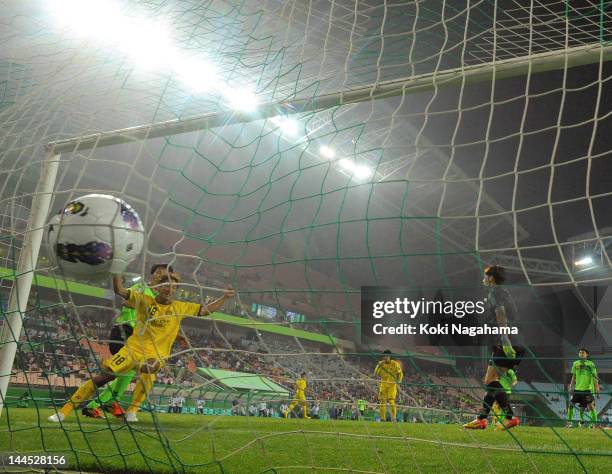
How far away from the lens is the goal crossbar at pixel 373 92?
9.36ft

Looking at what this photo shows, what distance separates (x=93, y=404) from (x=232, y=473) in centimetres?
277

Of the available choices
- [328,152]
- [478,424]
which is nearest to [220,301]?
[478,424]

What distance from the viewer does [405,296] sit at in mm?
18938

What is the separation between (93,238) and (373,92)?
182 cm

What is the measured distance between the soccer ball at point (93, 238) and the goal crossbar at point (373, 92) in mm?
456

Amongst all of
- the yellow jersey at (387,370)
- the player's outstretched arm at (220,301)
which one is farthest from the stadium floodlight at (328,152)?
the yellow jersey at (387,370)

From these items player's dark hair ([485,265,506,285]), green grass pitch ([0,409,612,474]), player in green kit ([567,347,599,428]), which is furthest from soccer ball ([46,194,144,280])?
player in green kit ([567,347,599,428])

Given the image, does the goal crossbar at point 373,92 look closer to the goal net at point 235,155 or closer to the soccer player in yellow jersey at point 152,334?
the goal net at point 235,155

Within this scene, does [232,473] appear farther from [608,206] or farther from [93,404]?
[608,206]

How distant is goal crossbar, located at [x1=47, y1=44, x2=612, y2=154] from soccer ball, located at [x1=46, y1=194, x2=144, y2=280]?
46cm

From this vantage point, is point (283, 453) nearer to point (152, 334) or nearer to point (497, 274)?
point (152, 334)

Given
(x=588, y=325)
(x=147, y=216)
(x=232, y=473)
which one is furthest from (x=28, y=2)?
(x=588, y=325)

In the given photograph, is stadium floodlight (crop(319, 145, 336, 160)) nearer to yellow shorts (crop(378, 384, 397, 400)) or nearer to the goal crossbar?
the goal crossbar

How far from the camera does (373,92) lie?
10.6 feet
